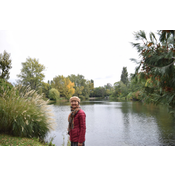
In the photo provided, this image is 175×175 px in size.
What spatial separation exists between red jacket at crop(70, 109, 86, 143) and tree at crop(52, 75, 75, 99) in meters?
42.0

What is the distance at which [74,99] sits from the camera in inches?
94.3

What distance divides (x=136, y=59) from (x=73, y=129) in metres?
3.01

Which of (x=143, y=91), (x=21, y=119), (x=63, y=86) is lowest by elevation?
(x=21, y=119)

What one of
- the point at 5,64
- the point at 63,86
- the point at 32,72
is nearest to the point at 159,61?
the point at 5,64

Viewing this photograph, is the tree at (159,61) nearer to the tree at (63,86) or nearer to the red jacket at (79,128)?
the red jacket at (79,128)

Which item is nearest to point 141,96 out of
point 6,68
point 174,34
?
point 174,34

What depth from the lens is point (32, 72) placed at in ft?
91.4

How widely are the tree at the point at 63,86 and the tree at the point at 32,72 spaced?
53.9 ft

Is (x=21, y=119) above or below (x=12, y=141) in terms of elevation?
above

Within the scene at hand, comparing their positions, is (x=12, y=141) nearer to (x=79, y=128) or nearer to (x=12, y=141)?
(x=12, y=141)

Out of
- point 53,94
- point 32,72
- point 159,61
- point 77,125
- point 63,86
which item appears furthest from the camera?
point 63,86

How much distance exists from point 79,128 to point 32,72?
27977 millimetres

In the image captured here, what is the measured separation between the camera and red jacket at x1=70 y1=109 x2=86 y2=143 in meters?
2.28

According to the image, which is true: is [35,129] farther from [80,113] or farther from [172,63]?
[172,63]
